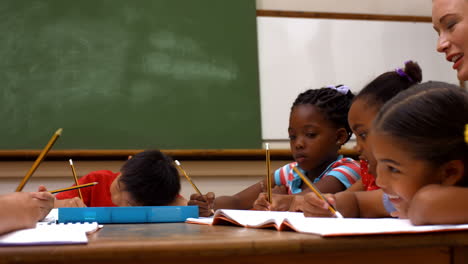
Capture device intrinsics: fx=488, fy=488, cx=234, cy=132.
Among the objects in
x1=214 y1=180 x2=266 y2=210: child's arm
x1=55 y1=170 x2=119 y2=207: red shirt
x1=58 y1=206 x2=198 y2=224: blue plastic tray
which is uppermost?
x1=58 y1=206 x2=198 y2=224: blue plastic tray

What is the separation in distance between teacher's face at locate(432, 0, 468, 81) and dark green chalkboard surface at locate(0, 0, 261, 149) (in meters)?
1.42

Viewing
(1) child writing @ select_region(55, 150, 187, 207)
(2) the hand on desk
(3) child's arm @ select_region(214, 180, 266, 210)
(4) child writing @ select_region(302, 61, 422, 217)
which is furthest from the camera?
(3) child's arm @ select_region(214, 180, 266, 210)

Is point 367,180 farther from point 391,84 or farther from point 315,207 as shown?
point 315,207

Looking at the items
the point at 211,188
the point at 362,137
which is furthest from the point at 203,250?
the point at 211,188

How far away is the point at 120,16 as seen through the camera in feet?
8.29

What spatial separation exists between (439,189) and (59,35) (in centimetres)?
225

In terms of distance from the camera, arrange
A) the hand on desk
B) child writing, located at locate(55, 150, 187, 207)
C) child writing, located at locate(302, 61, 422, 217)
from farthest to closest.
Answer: child writing, located at locate(55, 150, 187, 207) → child writing, located at locate(302, 61, 422, 217) → the hand on desk

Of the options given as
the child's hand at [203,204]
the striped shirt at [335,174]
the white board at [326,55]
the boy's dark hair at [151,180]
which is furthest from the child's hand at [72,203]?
the white board at [326,55]

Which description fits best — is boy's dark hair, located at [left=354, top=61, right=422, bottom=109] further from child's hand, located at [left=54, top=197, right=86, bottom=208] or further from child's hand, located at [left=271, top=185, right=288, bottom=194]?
child's hand, located at [left=54, top=197, right=86, bottom=208]

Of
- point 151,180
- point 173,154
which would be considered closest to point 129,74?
point 173,154

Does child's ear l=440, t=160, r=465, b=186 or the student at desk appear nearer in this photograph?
the student at desk

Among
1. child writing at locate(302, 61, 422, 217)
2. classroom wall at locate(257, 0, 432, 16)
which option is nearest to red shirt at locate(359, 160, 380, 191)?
child writing at locate(302, 61, 422, 217)

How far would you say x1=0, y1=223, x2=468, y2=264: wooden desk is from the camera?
0.41m

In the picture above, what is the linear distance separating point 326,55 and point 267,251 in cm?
243
